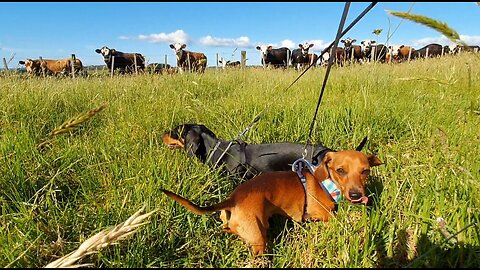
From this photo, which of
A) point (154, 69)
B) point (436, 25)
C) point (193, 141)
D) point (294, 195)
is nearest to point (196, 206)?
point (294, 195)

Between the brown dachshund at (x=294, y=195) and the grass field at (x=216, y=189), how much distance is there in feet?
0.36

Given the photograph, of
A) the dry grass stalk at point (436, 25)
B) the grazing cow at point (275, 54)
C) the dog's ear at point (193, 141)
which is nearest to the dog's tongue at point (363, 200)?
the dry grass stalk at point (436, 25)

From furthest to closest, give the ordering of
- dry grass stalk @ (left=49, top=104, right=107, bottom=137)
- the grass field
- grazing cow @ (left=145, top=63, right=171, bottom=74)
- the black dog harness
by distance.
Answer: grazing cow @ (left=145, top=63, right=171, bottom=74) → the black dog harness → the grass field → dry grass stalk @ (left=49, top=104, right=107, bottom=137)

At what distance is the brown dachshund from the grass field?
109mm

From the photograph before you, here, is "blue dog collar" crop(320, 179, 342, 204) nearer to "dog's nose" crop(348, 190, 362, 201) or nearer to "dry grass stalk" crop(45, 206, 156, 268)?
"dog's nose" crop(348, 190, 362, 201)

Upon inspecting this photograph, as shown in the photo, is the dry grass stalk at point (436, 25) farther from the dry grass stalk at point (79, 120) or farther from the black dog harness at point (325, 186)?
the black dog harness at point (325, 186)

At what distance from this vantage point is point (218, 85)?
6.05 meters

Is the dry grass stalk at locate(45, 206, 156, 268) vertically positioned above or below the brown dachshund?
above

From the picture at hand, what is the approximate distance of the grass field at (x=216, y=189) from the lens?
168 cm

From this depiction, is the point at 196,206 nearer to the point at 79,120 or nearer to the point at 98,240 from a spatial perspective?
the point at 98,240

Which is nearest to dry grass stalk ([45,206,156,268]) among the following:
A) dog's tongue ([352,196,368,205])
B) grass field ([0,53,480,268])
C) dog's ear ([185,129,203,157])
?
grass field ([0,53,480,268])

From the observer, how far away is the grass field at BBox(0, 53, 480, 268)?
168cm

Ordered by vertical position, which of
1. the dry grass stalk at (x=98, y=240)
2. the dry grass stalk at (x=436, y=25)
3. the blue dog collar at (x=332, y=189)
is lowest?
the blue dog collar at (x=332, y=189)

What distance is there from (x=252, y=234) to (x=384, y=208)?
87 centimetres
